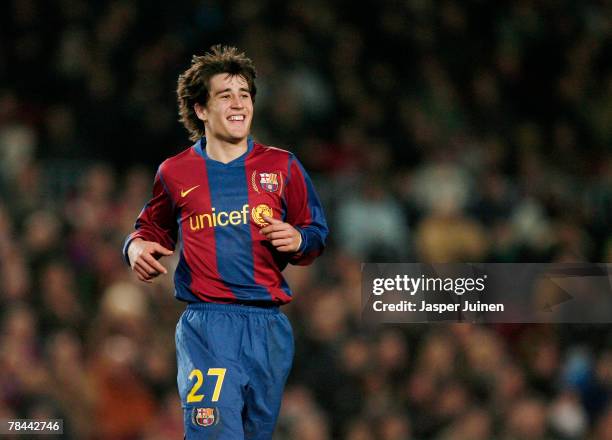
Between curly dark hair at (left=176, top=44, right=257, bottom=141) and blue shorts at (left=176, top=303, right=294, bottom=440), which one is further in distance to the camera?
curly dark hair at (left=176, top=44, right=257, bottom=141)

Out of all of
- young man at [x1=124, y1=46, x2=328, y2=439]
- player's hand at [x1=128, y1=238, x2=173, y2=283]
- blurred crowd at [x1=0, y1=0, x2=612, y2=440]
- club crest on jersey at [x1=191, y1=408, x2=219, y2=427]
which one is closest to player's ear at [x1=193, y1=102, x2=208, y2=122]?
young man at [x1=124, y1=46, x2=328, y2=439]

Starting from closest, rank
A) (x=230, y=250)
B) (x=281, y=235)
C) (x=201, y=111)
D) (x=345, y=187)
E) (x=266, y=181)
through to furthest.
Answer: (x=281, y=235) → (x=230, y=250) → (x=266, y=181) → (x=201, y=111) → (x=345, y=187)

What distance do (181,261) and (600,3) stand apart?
9.22 metres

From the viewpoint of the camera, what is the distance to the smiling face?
16.6ft

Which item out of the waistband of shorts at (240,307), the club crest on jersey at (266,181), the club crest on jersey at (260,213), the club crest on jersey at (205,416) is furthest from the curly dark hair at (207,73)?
the club crest on jersey at (205,416)

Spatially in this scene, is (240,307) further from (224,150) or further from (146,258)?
(224,150)

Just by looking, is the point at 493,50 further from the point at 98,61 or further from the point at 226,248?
the point at 226,248

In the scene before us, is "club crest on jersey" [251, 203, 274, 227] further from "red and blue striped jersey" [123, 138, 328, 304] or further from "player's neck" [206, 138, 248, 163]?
"player's neck" [206, 138, 248, 163]

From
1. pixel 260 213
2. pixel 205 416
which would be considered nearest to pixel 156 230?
pixel 260 213

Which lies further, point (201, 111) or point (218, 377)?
point (201, 111)

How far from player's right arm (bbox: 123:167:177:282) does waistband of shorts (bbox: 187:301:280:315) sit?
0.25 m

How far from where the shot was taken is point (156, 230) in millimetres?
5242

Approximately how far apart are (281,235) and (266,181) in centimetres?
36

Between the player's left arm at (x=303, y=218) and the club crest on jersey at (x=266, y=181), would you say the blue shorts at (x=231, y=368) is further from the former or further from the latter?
the club crest on jersey at (x=266, y=181)
